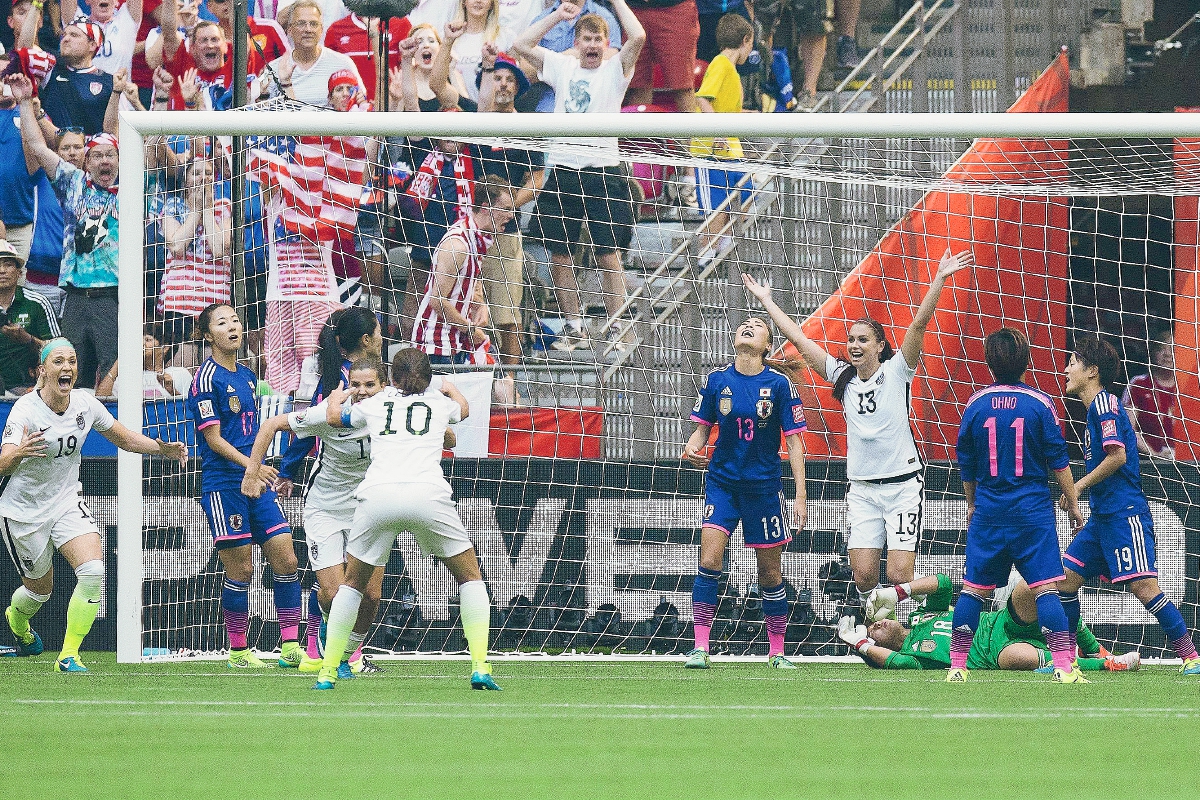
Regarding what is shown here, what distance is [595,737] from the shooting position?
5695 millimetres

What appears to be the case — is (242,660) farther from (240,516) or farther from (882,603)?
(882,603)

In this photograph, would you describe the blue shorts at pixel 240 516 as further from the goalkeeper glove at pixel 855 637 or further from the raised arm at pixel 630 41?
the raised arm at pixel 630 41

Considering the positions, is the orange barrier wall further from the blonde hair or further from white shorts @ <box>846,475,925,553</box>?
the blonde hair

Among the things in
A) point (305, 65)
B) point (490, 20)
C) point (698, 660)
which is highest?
point (490, 20)

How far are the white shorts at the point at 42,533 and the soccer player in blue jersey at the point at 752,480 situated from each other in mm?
3637

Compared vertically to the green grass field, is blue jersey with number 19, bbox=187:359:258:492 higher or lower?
higher

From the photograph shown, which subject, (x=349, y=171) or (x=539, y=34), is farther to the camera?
(x=539, y=34)

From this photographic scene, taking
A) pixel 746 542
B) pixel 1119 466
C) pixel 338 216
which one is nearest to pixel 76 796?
pixel 746 542

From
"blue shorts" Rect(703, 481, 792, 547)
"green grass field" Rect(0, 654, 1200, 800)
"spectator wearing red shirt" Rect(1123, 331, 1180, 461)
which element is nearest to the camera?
"green grass field" Rect(0, 654, 1200, 800)

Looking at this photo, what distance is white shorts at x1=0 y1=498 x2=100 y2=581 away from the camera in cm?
912

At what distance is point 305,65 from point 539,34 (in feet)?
7.13

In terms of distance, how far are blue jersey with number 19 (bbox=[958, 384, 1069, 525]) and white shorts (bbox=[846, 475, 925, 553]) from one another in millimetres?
1614

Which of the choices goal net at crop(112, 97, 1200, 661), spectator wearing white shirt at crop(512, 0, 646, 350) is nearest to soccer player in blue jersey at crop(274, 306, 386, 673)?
goal net at crop(112, 97, 1200, 661)

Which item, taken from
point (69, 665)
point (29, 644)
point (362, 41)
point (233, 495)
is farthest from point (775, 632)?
point (362, 41)
